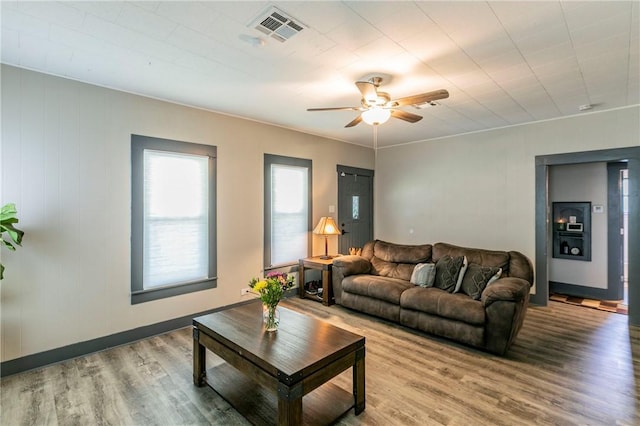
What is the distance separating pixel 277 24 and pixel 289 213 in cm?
327

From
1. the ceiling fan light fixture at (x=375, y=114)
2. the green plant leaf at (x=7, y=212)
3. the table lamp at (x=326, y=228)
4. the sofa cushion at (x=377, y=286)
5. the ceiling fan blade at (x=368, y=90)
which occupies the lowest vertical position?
the sofa cushion at (x=377, y=286)

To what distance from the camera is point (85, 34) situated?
2.32m

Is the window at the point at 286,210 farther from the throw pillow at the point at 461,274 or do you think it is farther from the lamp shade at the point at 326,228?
the throw pillow at the point at 461,274

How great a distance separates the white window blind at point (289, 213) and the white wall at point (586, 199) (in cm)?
452

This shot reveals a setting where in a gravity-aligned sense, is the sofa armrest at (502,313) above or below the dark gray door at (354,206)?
below

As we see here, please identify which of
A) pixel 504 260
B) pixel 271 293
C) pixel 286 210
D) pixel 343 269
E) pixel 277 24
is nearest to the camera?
pixel 277 24

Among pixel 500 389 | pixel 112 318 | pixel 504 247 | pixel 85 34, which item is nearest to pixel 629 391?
pixel 500 389

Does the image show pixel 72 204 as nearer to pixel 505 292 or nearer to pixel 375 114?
pixel 375 114

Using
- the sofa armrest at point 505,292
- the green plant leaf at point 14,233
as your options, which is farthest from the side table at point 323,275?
the green plant leaf at point 14,233

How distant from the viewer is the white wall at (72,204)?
9.24 ft

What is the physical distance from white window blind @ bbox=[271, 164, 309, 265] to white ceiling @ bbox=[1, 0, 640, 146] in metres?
1.42

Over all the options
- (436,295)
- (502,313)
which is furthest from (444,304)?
(502,313)

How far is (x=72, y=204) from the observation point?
10.2ft

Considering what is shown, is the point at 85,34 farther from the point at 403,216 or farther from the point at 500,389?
the point at 403,216
